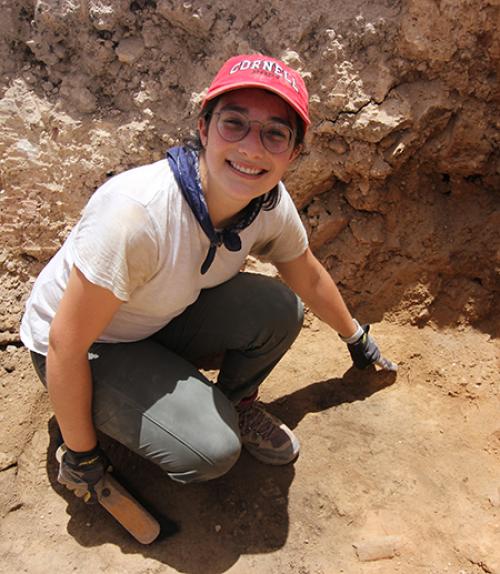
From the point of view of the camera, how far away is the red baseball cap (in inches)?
51.8

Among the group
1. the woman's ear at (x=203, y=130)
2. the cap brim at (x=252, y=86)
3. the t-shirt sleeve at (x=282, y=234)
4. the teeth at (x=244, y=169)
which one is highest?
the cap brim at (x=252, y=86)

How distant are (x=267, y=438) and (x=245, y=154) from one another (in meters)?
1.05

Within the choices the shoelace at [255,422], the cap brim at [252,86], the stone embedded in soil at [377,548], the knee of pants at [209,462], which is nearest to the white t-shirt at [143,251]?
the cap brim at [252,86]

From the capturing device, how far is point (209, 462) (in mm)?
1648

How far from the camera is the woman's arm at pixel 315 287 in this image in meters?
1.92

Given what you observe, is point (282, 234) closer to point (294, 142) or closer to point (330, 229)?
point (294, 142)

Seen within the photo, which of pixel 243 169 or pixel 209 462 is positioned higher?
pixel 243 169

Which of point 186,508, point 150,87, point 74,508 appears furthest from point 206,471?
point 150,87

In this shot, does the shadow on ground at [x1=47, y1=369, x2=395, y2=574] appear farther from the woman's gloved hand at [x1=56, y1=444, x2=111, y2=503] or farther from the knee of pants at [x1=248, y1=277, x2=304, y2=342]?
the knee of pants at [x1=248, y1=277, x2=304, y2=342]

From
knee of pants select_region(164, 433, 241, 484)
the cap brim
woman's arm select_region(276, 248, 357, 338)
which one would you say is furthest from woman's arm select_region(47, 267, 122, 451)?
woman's arm select_region(276, 248, 357, 338)

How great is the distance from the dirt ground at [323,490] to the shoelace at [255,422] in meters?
0.11

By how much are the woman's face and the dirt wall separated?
927mm

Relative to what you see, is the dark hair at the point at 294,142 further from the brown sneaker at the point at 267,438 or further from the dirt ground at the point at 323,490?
the dirt ground at the point at 323,490

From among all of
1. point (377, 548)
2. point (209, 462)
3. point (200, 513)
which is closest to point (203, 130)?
point (209, 462)
